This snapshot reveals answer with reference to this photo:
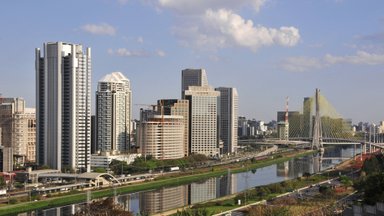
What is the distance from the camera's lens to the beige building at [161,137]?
20594 mm

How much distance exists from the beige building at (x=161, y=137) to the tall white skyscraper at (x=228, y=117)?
6.08 m

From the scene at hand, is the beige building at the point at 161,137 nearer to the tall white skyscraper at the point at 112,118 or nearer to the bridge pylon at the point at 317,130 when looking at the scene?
the tall white skyscraper at the point at 112,118

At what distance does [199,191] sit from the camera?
46.9 ft

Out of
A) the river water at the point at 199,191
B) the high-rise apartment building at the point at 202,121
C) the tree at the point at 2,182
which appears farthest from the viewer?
the high-rise apartment building at the point at 202,121

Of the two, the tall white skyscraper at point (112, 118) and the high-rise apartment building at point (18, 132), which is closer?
the high-rise apartment building at point (18, 132)

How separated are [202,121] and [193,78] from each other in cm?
670

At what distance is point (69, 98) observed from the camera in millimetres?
16609

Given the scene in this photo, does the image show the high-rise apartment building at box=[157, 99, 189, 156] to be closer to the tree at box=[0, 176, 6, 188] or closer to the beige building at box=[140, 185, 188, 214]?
the beige building at box=[140, 185, 188, 214]

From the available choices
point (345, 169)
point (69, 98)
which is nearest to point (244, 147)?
point (345, 169)

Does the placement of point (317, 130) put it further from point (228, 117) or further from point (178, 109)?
point (178, 109)

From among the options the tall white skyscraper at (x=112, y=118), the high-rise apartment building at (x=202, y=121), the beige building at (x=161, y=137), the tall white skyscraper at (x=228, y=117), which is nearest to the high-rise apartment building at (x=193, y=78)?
the tall white skyscraper at (x=228, y=117)

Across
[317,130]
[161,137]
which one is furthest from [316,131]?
[161,137]

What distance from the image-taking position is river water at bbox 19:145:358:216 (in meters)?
11.3

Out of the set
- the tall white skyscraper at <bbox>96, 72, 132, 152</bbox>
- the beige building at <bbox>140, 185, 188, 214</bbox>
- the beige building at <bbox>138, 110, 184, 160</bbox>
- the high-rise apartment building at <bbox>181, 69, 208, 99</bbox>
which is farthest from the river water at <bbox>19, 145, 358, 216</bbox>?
the high-rise apartment building at <bbox>181, 69, 208, 99</bbox>
